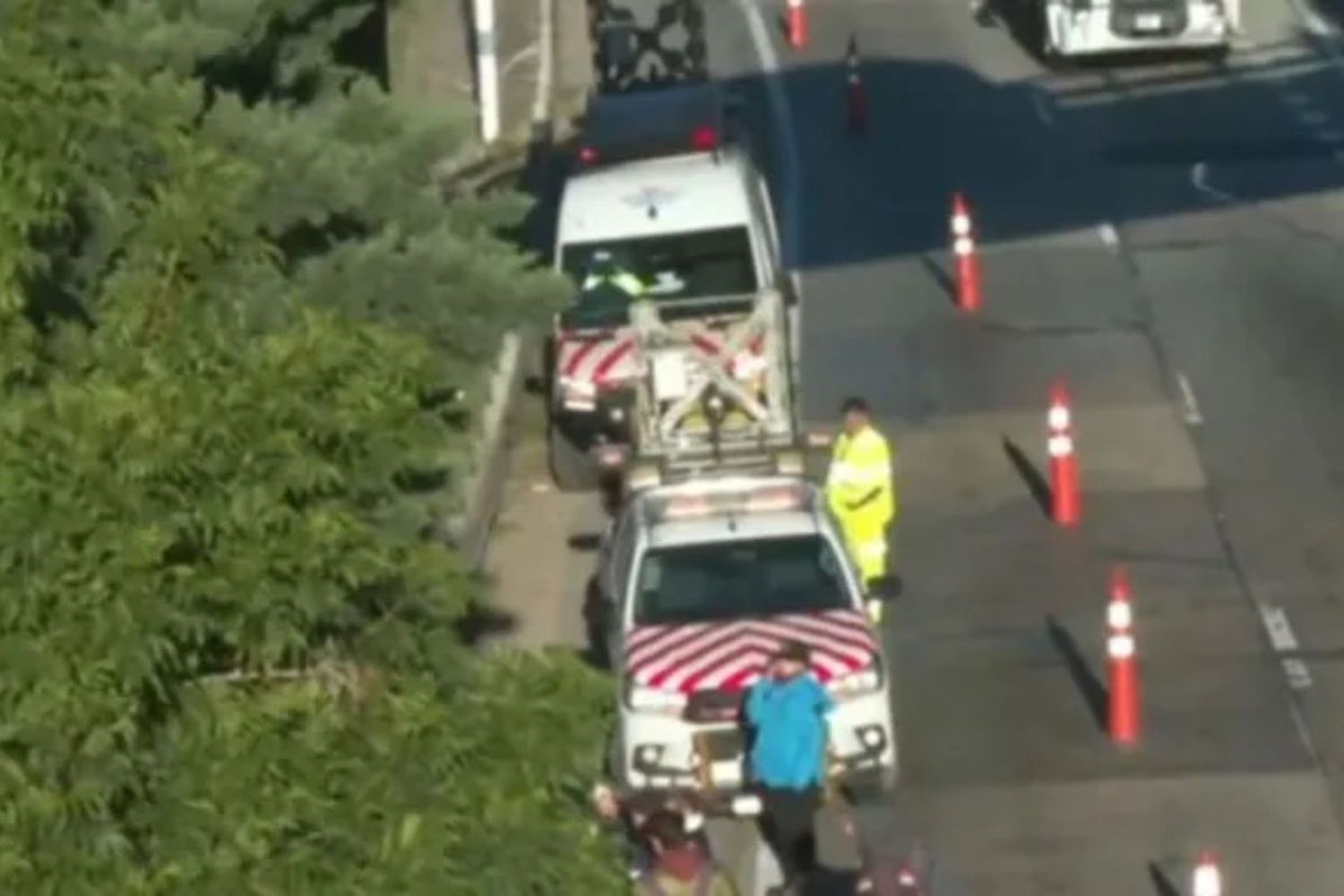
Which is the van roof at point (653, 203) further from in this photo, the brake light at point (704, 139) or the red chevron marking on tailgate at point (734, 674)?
the red chevron marking on tailgate at point (734, 674)

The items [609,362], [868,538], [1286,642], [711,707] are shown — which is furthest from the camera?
[609,362]

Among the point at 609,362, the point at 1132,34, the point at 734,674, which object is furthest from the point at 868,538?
the point at 1132,34

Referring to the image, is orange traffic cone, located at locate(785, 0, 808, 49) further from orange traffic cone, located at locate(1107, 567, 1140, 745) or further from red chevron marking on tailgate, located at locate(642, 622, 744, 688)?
red chevron marking on tailgate, located at locate(642, 622, 744, 688)

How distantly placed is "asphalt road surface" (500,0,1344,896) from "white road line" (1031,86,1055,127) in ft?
0.22

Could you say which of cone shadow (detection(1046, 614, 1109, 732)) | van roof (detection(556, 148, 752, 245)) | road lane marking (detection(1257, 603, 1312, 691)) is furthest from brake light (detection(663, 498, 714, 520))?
van roof (detection(556, 148, 752, 245))

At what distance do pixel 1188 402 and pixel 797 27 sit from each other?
15.8 metres

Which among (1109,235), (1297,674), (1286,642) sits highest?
(1297,674)

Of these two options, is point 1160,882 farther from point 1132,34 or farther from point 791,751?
point 1132,34

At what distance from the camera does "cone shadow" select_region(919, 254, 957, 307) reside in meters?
33.7

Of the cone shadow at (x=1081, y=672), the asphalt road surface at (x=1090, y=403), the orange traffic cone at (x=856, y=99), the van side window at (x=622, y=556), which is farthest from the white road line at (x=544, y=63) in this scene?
the van side window at (x=622, y=556)

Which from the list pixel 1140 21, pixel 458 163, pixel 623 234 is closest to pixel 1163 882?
pixel 623 234

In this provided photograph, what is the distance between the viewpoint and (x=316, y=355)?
9180mm

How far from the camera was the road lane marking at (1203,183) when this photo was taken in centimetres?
3669

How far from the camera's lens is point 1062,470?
2694 cm
